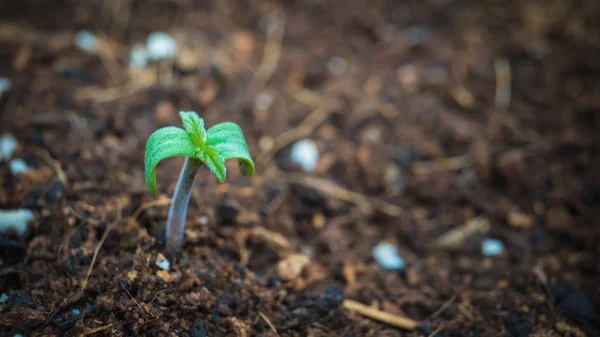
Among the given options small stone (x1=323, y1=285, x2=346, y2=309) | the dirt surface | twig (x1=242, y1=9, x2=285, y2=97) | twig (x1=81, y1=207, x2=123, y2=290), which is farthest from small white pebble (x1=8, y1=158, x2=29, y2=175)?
small stone (x1=323, y1=285, x2=346, y2=309)

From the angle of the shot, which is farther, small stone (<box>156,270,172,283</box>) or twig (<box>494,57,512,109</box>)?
twig (<box>494,57,512,109</box>)

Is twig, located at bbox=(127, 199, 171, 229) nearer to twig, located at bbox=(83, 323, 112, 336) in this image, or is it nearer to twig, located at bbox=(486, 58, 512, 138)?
twig, located at bbox=(83, 323, 112, 336)

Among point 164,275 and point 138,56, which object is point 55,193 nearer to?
point 164,275

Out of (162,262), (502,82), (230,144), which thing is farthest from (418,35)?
(162,262)

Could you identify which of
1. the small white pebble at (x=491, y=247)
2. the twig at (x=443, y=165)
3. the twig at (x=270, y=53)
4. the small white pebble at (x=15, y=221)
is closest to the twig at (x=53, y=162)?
the small white pebble at (x=15, y=221)

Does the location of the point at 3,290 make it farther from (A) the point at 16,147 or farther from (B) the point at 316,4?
(B) the point at 316,4

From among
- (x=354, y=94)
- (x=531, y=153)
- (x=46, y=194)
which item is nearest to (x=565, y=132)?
(x=531, y=153)
